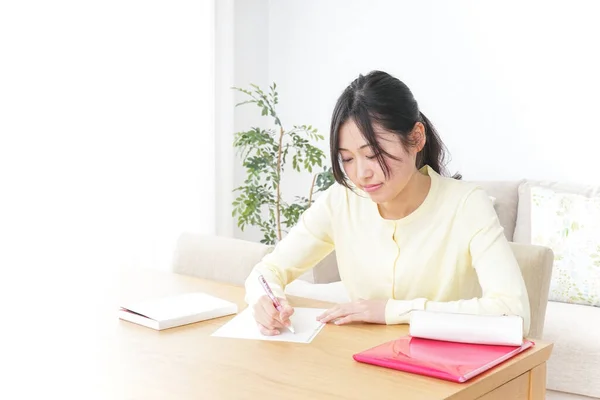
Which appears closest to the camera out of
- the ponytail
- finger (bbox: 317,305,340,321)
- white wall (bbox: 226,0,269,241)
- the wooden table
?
the wooden table

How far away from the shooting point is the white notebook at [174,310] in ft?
5.55

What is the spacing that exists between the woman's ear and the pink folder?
19.4 inches

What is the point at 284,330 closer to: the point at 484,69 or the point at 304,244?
the point at 304,244

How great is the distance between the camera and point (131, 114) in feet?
12.7

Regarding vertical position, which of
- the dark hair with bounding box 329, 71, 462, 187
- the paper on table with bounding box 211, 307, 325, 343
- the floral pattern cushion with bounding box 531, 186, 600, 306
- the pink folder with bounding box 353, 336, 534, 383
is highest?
the dark hair with bounding box 329, 71, 462, 187

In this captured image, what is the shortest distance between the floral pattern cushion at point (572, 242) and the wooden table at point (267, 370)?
180 cm

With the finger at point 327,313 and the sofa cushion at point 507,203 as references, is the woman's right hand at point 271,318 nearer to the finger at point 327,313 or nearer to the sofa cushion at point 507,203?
the finger at point 327,313

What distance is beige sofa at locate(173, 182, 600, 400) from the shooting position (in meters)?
2.07

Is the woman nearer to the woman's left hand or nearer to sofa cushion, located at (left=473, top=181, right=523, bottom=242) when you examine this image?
the woman's left hand

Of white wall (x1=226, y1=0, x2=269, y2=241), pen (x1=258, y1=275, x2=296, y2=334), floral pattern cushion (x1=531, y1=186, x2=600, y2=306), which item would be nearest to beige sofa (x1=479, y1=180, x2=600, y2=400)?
floral pattern cushion (x1=531, y1=186, x2=600, y2=306)

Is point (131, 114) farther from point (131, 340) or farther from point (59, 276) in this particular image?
point (131, 340)

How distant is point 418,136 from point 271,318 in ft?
1.73

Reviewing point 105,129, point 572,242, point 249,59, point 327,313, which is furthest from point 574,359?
point 249,59

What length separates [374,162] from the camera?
1745 mm
